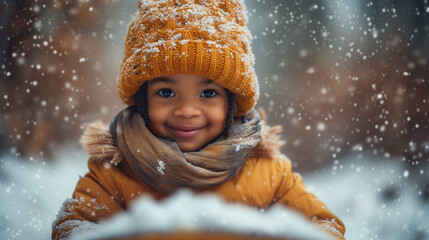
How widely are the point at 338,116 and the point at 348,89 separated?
2.3 inches

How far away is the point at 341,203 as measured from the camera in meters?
0.82

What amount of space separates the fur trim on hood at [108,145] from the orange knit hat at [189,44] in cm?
10

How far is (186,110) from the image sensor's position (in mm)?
597

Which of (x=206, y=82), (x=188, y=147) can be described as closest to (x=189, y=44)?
(x=206, y=82)

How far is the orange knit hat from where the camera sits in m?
0.56

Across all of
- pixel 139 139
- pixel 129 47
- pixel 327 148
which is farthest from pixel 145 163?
pixel 327 148

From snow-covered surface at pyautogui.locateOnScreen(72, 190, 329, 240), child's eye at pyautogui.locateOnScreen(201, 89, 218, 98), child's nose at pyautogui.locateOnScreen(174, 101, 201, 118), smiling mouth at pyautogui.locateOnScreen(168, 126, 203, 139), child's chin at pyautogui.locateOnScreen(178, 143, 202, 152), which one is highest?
child's eye at pyautogui.locateOnScreen(201, 89, 218, 98)

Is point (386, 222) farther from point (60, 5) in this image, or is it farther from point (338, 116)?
point (60, 5)

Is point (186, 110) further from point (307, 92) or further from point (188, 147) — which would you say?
point (307, 92)

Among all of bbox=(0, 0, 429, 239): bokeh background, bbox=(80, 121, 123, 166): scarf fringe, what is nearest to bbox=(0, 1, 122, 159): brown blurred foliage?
bbox=(0, 0, 429, 239): bokeh background

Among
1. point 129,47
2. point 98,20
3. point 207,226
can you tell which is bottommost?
point 207,226

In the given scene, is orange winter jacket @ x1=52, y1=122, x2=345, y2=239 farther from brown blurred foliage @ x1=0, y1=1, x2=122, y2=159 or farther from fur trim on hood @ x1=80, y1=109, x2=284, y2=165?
brown blurred foliage @ x1=0, y1=1, x2=122, y2=159

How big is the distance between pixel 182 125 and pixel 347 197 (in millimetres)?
404

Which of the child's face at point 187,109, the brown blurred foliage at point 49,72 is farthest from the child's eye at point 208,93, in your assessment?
the brown blurred foliage at point 49,72
